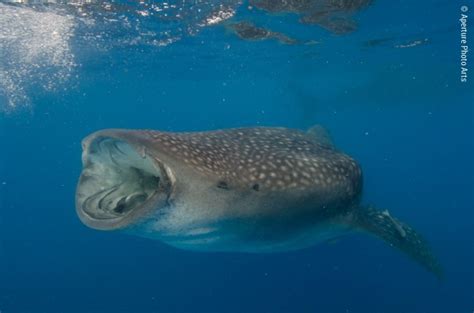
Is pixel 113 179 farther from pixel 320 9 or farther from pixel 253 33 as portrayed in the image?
pixel 253 33

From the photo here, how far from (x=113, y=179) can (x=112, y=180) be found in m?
0.01

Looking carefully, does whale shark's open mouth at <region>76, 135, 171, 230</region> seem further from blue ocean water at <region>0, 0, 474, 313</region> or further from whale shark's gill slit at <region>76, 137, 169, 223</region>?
blue ocean water at <region>0, 0, 474, 313</region>

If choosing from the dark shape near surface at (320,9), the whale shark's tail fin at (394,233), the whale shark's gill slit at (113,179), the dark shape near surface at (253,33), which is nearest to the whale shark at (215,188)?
the whale shark's gill slit at (113,179)

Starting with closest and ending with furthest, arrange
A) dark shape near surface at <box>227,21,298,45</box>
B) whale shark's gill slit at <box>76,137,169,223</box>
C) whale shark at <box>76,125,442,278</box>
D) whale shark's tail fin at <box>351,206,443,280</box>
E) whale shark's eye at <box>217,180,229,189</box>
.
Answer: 1. whale shark at <box>76,125,442,278</box>
2. whale shark's gill slit at <box>76,137,169,223</box>
3. whale shark's eye at <box>217,180,229,189</box>
4. whale shark's tail fin at <box>351,206,443,280</box>
5. dark shape near surface at <box>227,21,298,45</box>

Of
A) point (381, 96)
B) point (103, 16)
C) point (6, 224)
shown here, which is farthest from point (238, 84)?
point (6, 224)

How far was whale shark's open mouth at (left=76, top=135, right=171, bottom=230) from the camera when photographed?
3.98m

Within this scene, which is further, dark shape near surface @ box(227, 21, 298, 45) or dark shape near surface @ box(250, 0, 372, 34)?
dark shape near surface @ box(227, 21, 298, 45)

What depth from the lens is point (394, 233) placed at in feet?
23.8

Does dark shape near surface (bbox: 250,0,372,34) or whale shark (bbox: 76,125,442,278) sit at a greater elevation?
dark shape near surface (bbox: 250,0,372,34)

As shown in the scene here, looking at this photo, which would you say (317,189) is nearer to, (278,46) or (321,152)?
(321,152)

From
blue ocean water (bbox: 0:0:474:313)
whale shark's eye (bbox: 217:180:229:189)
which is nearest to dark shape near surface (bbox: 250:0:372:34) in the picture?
blue ocean water (bbox: 0:0:474:313)

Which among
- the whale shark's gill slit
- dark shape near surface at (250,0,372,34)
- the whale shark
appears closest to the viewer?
the whale shark

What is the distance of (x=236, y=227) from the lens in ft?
15.8

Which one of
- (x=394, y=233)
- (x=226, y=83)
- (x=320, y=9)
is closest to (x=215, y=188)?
(x=394, y=233)
